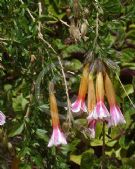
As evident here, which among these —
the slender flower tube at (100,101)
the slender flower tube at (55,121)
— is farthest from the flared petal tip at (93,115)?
the slender flower tube at (55,121)

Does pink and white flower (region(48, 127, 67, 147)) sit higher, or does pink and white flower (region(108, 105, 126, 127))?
pink and white flower (region(108, 105, 126, 127))

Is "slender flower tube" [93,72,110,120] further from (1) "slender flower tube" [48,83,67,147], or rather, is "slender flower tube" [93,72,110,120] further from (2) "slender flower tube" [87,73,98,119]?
(1) "slender flower tube" [48,83,67,147]

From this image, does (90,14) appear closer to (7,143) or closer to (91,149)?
(7,143)

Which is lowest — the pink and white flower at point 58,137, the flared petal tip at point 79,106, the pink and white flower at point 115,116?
the pink and white flower at point 58,137

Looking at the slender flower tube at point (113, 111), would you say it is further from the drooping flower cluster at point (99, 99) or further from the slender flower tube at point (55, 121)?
the slender flower tube at point (55, 121)

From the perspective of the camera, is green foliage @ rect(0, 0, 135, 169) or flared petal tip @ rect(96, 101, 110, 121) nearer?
flared petal tip @ rect(96, 101, 110, 121)

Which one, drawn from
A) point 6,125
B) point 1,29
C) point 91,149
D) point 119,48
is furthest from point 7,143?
point 119,48

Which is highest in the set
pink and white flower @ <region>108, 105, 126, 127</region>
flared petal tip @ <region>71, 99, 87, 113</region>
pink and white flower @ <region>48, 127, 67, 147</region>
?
flared petal tip @ <region>71, 99, 87, 113</region>

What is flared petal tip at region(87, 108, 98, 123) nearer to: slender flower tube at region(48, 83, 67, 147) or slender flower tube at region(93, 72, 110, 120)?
slender flower tube at region(93, 72, 110, 120)

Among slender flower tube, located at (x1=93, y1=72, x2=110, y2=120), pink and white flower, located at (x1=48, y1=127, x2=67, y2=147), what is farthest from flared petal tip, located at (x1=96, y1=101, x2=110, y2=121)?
pink and white flower, located at (x1=48, y1=127, x2=67, y2=147)

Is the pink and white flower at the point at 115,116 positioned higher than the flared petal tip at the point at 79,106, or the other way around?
the flared petal tip at the point at 79,106
